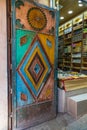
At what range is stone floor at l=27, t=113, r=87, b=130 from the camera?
206 centimetres

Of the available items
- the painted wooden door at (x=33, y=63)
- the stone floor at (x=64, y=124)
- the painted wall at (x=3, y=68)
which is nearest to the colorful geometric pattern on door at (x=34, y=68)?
the painted wooden door at (x=33, y=63)

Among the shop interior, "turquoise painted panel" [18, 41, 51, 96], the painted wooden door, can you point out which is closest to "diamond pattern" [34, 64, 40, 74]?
the painted wooden door

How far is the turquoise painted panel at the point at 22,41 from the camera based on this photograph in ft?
6.14

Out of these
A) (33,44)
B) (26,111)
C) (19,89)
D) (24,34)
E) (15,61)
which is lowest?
(26,111)

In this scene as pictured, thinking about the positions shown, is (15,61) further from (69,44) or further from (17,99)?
(69,44)

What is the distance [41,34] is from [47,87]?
891 millimetres

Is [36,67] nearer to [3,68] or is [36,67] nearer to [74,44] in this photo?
[3,68]

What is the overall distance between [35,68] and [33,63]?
0.29 feet

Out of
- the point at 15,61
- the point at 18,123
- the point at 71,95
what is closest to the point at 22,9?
the point at 15,61

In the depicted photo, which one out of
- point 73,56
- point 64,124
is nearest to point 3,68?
point 64,124

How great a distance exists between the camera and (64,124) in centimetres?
216

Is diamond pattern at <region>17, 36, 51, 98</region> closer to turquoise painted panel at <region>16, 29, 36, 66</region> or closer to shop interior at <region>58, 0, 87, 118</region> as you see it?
turquoise painted panel at <region>16, 29, 36, 66</region>

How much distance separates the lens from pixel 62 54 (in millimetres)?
5480

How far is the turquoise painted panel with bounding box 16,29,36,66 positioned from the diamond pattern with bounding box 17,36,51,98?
0.06 m
